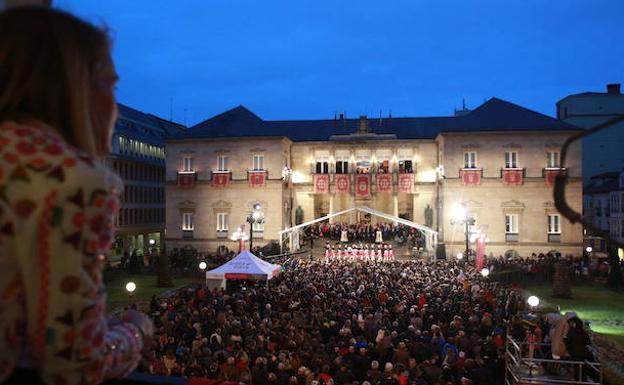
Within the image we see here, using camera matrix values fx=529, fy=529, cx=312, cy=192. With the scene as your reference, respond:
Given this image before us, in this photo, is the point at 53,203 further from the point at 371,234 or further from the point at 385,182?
the point at 385,182

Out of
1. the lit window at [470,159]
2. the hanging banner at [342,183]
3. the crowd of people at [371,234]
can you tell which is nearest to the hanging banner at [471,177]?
the lit window at [470,159]

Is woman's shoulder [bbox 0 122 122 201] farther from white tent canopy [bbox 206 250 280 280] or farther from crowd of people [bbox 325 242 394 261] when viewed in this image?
crowd of people [bbox 325 242 394 261]

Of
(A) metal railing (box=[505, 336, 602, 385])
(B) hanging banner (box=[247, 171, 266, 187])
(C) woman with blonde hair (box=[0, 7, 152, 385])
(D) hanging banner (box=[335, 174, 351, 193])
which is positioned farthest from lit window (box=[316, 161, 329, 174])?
(C) woman with blonde hair (box=[0, 7, 152, 385])

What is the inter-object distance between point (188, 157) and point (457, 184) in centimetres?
2487

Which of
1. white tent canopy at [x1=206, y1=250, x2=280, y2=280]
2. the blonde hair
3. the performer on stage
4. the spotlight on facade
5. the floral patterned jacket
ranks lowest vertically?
white tent canopy at [x1=206, y1=250, x2=280, y2=280]

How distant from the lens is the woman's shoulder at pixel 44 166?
161 centimetres

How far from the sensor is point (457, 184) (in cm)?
4594

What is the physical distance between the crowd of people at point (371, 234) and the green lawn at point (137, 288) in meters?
14.3

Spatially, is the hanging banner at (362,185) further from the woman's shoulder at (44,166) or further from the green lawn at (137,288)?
the woman's shoulder at (44,166)

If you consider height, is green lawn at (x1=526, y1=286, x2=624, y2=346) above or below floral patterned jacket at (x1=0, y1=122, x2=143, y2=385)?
below

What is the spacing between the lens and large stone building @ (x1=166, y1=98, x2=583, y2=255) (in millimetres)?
45000

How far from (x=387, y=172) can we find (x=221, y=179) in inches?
622

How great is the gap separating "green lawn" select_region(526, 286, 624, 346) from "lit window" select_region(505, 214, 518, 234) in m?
13.1

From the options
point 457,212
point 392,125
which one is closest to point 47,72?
point 457,212
